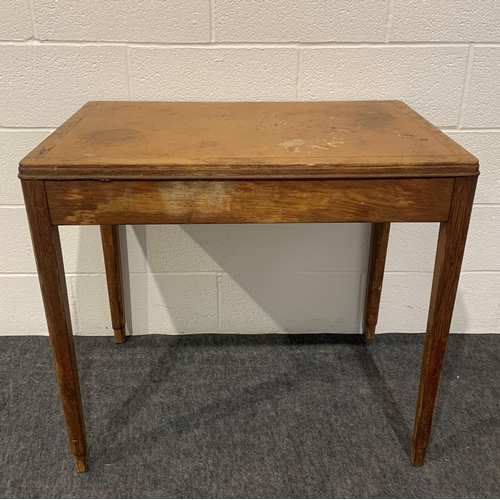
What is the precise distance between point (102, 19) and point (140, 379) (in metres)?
0.84

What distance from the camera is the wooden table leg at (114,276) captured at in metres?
1.32

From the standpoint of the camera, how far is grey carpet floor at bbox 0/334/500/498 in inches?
40.6

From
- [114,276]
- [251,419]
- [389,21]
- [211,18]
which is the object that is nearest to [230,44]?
[211,18]

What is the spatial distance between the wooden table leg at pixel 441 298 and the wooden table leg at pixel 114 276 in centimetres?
76

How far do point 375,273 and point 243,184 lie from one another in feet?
2.14

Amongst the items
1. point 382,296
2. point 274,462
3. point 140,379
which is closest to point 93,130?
point 140,379

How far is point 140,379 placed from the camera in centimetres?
131

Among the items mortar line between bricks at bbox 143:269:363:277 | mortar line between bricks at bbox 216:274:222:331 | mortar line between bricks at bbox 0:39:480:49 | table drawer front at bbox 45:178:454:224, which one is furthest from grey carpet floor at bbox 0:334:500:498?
mortar line between bricks at bbox 0:39:480:49

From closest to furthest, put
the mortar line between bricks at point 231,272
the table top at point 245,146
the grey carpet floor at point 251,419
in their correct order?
the table top at point 245,146 → the grey carpet floor at point 251,419 → the mortar line between bricks at point 231,272

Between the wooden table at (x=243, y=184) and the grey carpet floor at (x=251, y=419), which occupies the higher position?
the wooden table at (x=243, y=184)

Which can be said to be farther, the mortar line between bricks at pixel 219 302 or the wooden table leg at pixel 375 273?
the mortar line between bricks at pixel 219 302

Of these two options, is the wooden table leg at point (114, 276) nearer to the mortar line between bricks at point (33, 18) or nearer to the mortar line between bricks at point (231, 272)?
the mortar line between bricks at point (231, 272)

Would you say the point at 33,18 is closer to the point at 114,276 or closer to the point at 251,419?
the point at 114,276

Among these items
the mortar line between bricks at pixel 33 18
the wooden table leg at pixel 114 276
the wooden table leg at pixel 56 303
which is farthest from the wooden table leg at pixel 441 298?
the mortar line between bricks at pixel 33 18
